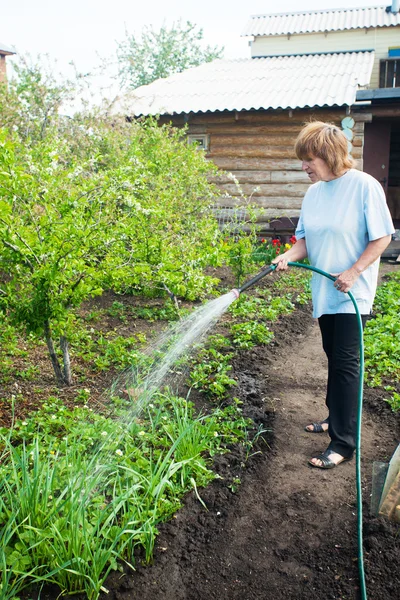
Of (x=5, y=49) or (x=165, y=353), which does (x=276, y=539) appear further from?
(x=5, y=49)

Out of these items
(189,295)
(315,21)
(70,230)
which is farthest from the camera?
(315,21)

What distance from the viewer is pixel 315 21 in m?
19.1

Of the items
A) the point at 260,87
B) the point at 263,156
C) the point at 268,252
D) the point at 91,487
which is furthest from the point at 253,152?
the point at 91,487

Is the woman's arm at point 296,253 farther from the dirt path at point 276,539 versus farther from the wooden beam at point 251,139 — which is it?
the wooden beam at point 251,139

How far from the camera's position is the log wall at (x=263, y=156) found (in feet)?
39.1

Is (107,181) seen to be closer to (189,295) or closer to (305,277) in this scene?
(189,295)

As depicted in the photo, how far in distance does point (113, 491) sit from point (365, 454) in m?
1.58

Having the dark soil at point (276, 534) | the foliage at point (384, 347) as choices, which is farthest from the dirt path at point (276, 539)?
the foliage at point (384, 347)

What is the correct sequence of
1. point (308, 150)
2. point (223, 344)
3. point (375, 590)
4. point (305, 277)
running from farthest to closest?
point (305, 277)
point (223, 344)
point (308, 150)
point (375, 590)

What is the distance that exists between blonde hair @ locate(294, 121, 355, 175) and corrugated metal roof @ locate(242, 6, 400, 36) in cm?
1689

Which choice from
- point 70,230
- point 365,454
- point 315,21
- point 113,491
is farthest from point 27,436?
point 315,21

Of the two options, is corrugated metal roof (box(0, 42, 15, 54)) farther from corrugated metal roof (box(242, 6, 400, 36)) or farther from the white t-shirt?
the white t-shirt

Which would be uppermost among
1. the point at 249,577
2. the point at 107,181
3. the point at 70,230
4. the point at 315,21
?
the point at 315,21

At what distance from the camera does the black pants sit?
127 inches
